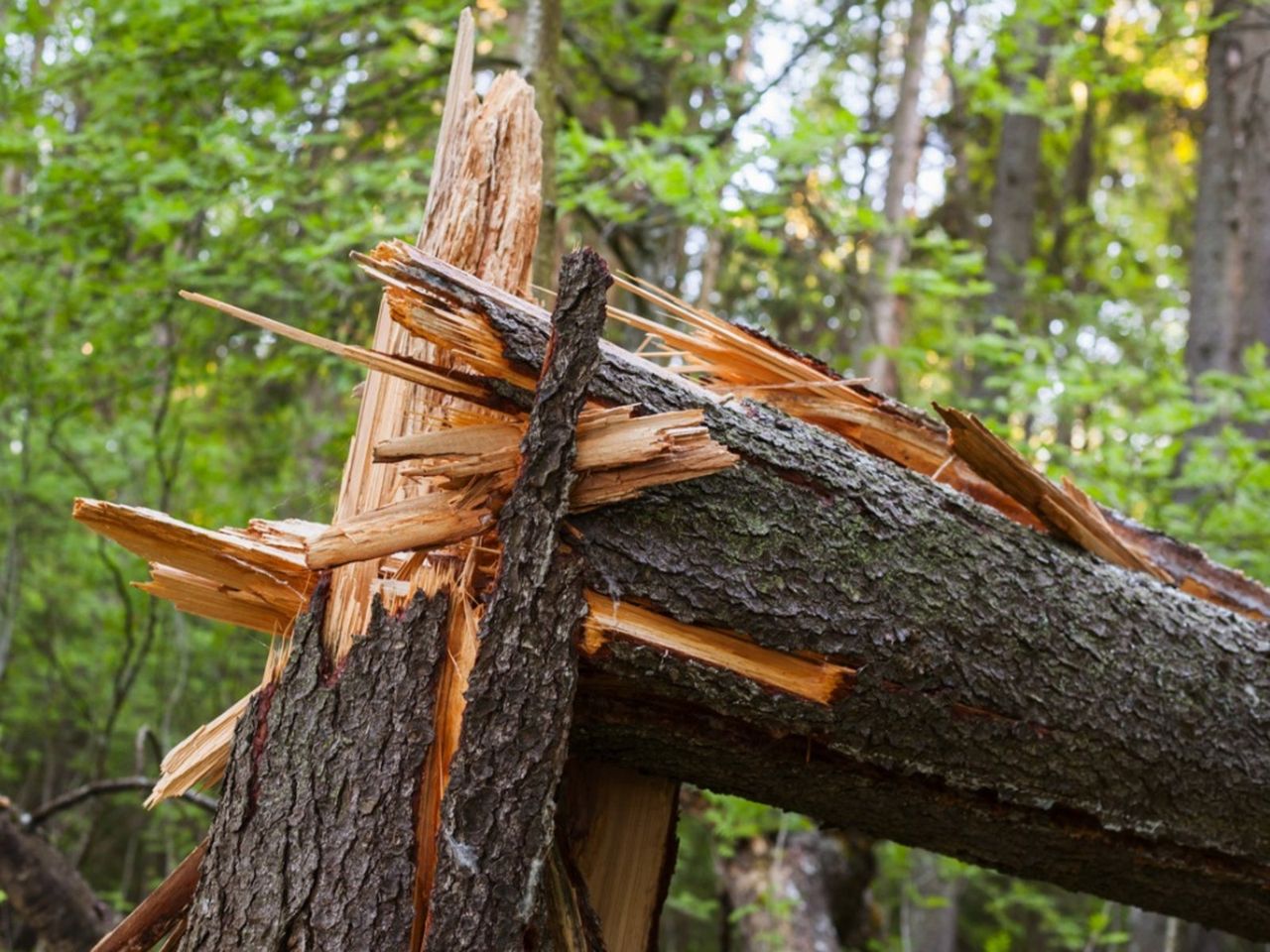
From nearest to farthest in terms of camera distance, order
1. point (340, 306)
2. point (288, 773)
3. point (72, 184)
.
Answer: point (288, 773) → point (72, 184) → point (340, 306)

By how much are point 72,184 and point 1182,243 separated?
39.4ft

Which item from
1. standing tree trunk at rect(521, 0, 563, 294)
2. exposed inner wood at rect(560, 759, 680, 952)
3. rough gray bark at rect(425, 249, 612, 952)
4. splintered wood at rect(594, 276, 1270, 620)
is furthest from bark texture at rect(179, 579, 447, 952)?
standing tree trunk at rect(521, 0, 563, 294)

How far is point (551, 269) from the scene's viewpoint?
3609 mm

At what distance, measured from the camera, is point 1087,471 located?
205 inches

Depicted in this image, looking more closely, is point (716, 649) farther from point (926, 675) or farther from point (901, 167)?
point (901, 167)

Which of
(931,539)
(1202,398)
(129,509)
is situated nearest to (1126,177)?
(1202,398)

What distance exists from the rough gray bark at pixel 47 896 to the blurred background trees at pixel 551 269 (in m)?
0.49

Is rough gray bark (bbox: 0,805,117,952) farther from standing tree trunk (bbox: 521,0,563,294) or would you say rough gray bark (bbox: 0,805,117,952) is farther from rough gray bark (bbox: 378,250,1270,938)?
standing tree trunk (bbox: 521,0,563,294)

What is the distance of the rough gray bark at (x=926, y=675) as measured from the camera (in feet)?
5.42

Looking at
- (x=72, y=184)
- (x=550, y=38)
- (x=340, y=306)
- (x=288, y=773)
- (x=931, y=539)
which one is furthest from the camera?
(x=340, y=306)

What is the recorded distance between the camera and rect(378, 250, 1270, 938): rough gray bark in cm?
165

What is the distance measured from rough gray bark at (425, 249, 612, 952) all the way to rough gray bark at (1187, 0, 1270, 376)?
23.8 ft

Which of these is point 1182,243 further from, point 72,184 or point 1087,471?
point 72,184

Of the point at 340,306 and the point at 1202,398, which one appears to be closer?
the point at 340,306
